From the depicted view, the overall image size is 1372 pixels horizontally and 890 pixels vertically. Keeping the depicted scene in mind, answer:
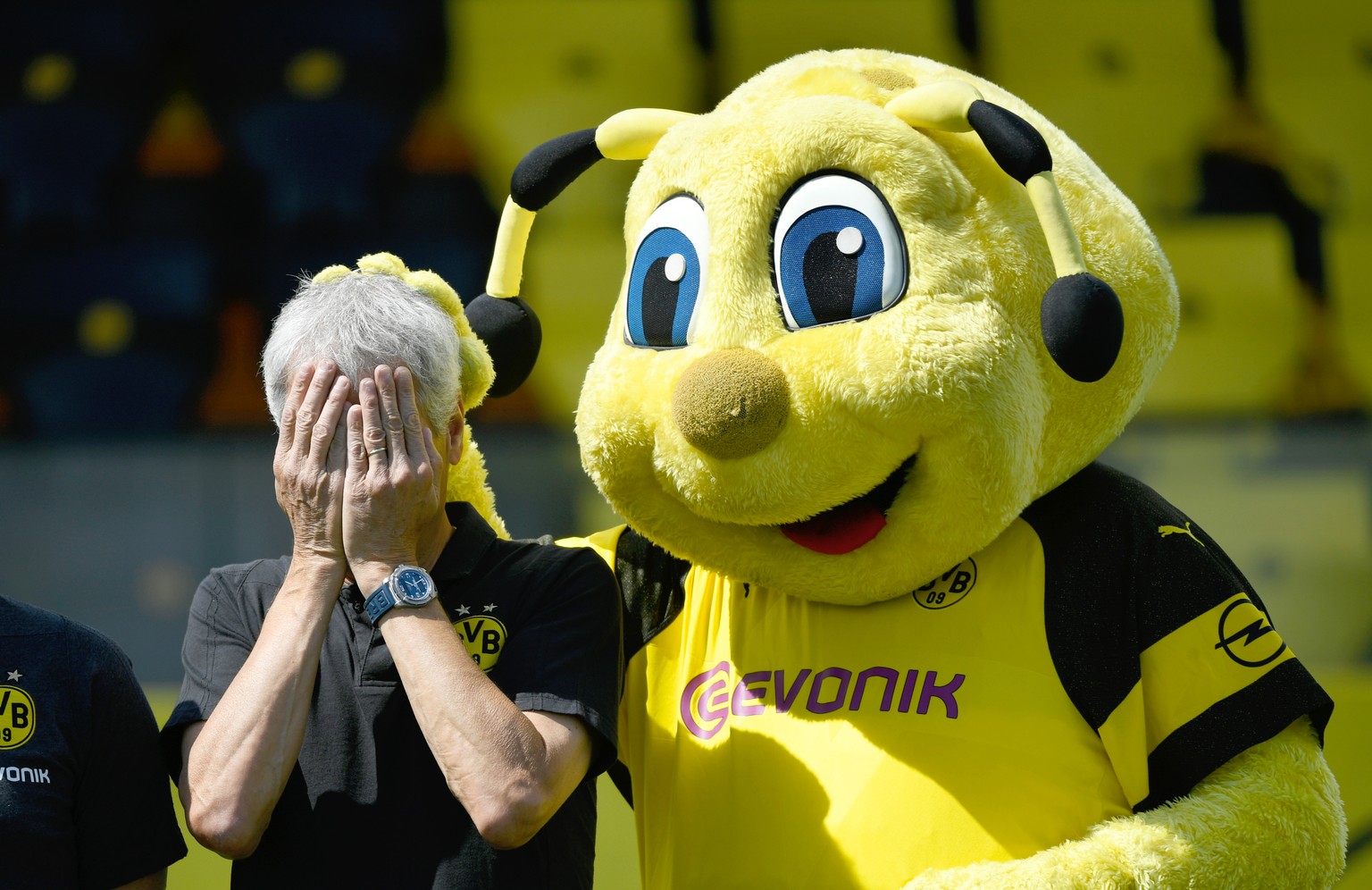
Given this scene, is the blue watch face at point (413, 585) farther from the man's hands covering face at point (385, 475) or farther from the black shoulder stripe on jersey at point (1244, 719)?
the black shoulder stripe on jersey at point (1244, 719)

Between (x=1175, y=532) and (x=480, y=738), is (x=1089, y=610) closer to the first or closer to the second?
(x=1175, y=532)

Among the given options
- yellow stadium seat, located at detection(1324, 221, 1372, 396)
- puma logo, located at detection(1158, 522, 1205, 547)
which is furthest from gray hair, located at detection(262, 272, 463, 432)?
yellow stadium seat, located at detection(1324, 221, 1372, 396)

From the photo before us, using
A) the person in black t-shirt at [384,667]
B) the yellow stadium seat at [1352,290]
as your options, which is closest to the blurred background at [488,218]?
the yellow stadium seat at [1352,290]

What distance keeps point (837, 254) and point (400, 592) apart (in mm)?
638

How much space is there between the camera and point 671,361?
1.63 meters

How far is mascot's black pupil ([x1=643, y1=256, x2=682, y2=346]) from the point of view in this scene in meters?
1.68

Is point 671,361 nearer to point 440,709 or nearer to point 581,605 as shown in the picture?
point 581,605

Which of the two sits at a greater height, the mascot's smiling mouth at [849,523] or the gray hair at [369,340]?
the gray hair at [369,340]

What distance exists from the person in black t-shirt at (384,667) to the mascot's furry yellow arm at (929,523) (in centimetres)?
21

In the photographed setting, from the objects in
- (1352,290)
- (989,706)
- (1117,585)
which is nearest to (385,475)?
(989,706)

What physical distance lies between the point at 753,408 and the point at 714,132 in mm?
422

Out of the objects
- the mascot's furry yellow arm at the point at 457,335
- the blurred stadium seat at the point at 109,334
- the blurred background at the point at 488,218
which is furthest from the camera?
the blurred stadium seat at the point at 109,334

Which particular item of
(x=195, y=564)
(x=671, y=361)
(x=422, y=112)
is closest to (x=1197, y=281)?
(x=422, y=112)

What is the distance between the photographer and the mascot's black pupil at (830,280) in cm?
158
